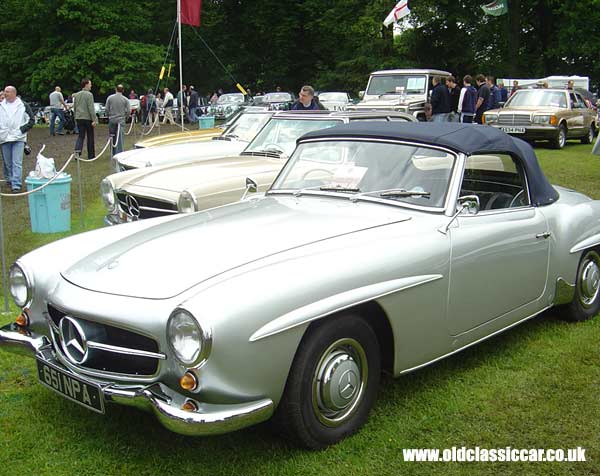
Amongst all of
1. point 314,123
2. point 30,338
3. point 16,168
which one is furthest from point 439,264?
point 16,168

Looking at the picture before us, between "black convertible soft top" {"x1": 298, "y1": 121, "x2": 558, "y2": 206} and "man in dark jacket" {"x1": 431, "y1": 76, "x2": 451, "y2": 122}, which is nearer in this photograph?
"black convertible soft top" {"x1": 298, "y1": 121, "x2": 558, "y2": 206}

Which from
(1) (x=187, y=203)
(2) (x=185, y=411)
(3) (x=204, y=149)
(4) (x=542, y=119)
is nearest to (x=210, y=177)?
(1) (x=187, y=203)

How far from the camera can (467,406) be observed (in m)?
3.76

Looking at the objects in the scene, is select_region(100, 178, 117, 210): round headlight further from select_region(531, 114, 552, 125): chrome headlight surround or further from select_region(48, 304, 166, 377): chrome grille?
select_region(531, 114, 552, 125): chrome headlight surround

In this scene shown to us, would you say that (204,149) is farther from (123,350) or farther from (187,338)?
(187,338)

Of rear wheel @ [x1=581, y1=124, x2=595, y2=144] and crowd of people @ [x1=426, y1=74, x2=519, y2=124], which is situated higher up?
crowd of people @ [x1=426, y1=74, x2=519, y2=124]

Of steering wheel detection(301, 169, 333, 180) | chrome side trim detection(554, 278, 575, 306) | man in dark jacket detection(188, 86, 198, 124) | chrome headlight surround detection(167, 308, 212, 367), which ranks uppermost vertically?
steering wheel detection(301, 169, 333, 180)

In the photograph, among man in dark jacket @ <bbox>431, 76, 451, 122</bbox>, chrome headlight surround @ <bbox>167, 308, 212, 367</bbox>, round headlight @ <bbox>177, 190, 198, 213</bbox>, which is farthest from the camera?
man in dark jacket @ <bbox>431, 76, 451, 122</bbox>

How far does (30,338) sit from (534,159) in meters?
3.65

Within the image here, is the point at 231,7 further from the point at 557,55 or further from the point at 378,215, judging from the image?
the point at 378,215

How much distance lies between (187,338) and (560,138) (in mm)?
16588

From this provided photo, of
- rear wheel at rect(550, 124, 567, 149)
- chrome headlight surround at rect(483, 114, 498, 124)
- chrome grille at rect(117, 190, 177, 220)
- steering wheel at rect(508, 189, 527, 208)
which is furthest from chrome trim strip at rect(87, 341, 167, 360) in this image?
rear wheel at rect(550, 124, 567, 149)

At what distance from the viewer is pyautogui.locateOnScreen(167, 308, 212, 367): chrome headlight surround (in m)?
2.77

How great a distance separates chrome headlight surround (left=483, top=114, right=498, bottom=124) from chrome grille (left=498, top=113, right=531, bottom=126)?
104 mm
